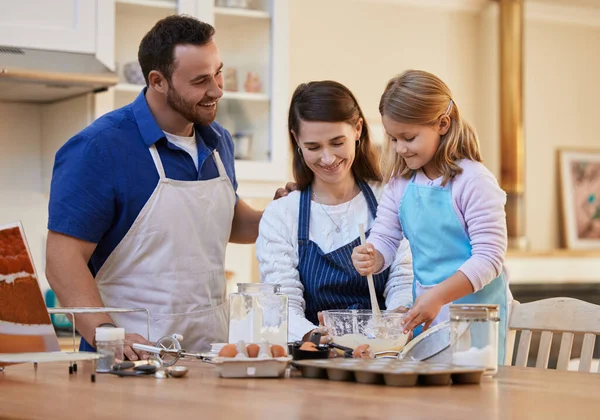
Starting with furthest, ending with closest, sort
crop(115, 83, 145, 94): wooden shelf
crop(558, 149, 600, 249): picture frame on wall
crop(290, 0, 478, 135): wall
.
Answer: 1. crop(558, 149, 600, 249): picture frame on wall
2. crop(290, 0, 478, 135): wall
3. crop(115, 83, 145, 94): wooden shelf

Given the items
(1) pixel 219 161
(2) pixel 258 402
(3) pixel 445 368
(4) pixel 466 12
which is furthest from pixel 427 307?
(4) pixel 466 12

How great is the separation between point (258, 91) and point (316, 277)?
201 cm

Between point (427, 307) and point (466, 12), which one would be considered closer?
point (427, 307)

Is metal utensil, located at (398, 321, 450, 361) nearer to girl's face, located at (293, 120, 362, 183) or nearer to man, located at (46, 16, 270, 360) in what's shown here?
girl's face, located at (293, 120, 362, 183)

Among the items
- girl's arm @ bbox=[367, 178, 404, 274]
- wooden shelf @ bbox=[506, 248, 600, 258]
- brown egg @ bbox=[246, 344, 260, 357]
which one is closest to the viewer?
brown egg @ bbox=[246, 344, 260, 357]

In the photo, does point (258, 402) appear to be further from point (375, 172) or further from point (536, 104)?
point (536, 104)

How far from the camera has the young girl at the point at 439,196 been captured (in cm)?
188

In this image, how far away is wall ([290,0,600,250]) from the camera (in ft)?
17.7

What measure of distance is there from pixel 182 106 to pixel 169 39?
0.18m

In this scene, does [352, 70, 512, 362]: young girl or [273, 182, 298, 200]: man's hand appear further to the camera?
[273, 182, 298, 200]: man's hand

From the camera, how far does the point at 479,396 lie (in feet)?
4.29

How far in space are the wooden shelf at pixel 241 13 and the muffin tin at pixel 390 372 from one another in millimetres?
2661

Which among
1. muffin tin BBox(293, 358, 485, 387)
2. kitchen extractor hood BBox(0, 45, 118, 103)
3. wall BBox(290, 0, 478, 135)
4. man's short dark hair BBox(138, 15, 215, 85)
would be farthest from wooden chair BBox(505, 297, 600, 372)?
wall BBox(290, 0, 478, 135)

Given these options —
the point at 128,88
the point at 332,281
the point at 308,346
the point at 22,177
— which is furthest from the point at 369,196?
the point at 22,177
